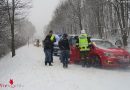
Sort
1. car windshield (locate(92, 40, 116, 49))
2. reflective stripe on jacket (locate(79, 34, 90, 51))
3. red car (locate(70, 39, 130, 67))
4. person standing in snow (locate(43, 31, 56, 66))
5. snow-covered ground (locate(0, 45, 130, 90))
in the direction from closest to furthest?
snow-covered ground (locate(0, 45, 130, 90)) → red car (locate(70, 39, 130, 67)) → reflective stripe on jacket (locate(79, 34, 90, 51)) → person standing in snow (locate(43, 31, 56, 66)) → car windshield (locate(92, 40, 116, 49))

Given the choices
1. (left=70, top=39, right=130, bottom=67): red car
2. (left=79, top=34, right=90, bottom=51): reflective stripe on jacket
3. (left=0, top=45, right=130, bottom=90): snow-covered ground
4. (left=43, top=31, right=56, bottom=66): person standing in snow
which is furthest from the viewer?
(left=43, top=31, right=56, bottom=66): person standing in snow

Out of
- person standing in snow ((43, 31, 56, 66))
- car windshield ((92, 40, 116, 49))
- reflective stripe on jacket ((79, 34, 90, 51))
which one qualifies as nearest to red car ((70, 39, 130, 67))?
car windshield ((92, 40, 116, 49))

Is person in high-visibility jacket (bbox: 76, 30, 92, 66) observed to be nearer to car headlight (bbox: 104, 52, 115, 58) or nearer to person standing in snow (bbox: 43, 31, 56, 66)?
car headlight (bbox: 104, 52, 115, 58)

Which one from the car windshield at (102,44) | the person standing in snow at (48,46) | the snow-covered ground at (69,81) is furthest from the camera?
the car windshield at (102,44)

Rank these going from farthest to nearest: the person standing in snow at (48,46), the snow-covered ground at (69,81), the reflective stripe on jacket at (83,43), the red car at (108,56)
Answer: the person standing in snow at (48,46)
the reflective stripe on jacket at (83,43)
the red car at (108,56)
the snow-covered ground at (69,81)

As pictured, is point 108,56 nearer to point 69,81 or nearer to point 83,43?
point 83,43

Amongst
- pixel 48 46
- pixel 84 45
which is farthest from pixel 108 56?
pixel 48 46

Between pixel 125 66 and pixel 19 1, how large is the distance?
17106 mm

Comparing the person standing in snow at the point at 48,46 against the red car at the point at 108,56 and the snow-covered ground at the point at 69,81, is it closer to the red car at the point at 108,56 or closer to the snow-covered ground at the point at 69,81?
the snow-covered ground at the point at 69,81

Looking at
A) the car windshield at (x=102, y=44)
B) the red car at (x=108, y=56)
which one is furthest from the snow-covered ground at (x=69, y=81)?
the car windshield at (x=102, y=44)

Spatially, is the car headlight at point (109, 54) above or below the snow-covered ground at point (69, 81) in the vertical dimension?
above

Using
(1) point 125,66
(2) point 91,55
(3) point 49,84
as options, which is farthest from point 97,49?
(3) point 49,84

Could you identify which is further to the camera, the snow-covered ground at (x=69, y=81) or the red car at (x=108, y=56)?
the red car at (x=108, y=56)

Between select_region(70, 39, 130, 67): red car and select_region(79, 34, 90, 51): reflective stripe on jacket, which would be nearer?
select_region(70, 39, 130, 67): red car
